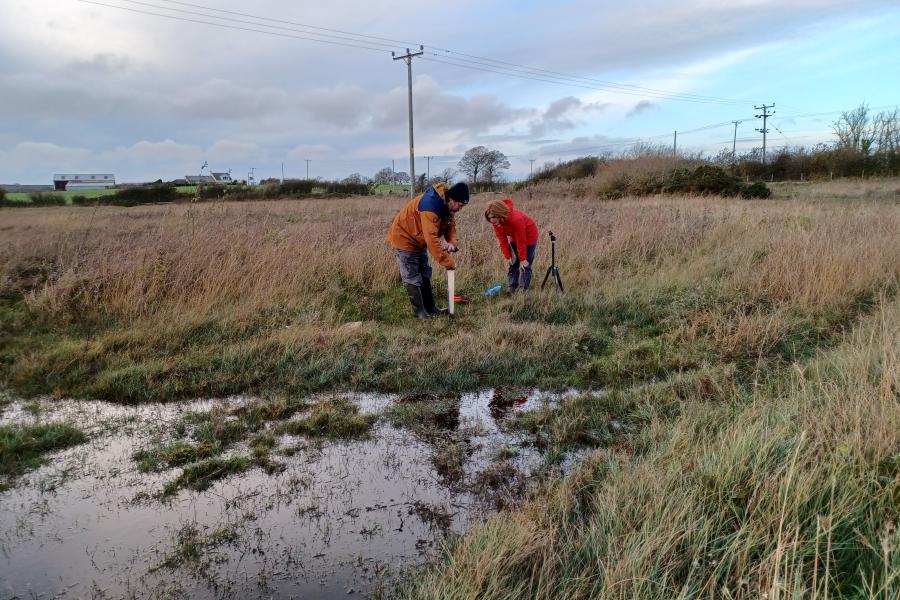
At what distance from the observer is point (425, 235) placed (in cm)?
658

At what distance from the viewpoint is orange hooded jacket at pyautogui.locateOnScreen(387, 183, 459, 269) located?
21.5ft

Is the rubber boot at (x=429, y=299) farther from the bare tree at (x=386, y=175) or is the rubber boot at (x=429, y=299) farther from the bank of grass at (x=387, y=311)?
the bare tree at (x=386, y=175)

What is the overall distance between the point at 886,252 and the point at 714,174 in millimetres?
15844

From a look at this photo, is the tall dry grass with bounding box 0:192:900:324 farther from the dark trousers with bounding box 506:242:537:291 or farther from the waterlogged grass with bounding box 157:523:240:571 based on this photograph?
the waterlogged grass with bounding box 157:523:240:571

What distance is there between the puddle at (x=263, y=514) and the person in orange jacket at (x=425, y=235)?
280cm

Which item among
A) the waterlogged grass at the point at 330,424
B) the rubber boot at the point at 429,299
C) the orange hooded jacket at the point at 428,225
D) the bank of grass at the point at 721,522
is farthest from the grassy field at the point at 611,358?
the orange hooded jacket at the point at 428,225

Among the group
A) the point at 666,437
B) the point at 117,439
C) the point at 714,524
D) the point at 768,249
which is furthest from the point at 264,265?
the point at 768,249

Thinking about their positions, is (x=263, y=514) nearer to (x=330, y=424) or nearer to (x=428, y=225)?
(x=330, y=424)

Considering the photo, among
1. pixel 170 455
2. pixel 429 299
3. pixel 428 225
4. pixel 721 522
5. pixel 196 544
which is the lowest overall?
→ pixel 196 544

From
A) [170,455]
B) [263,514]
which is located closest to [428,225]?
[170,455]

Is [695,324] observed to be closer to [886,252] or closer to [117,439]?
[886,252]

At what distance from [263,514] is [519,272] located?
5.62 metres

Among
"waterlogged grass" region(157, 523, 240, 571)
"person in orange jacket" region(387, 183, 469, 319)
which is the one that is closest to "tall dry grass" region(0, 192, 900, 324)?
"person in orange jacket" region(387, 183, 469, 319)

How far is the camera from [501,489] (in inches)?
133
